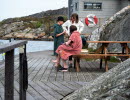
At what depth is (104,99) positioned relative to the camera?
2.55m

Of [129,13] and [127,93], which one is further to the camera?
[129,13]

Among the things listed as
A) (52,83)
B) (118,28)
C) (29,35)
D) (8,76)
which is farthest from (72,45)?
Answer: (29,35)

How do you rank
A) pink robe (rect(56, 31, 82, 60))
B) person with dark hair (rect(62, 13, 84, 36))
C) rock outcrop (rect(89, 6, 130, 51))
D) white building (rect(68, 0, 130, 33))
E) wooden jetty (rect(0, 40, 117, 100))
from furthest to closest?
white building (rect(68, 0, 130, 33)), rock outcrop (rect(89, 6, 130, 51)), person with dark hair (rect(62, 13, 84, 36)), pink robe (rect(56, 31, 82, 60)), wooden jetty (rect(0, 40, 117, 100))

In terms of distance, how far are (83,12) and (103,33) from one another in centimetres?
1402

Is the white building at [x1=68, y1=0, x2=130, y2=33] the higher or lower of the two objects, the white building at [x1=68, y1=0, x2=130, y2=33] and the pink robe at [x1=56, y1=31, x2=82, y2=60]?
the higher

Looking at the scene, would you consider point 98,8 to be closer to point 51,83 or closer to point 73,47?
point 73,47

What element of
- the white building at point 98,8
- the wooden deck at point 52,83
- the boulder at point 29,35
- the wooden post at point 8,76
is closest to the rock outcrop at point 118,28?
the wooden deck at point 52,83

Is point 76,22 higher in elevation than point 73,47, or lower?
higher

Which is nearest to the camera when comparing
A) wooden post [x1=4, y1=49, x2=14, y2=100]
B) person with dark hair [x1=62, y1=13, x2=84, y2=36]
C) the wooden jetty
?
wooden post [x1=4, y1=49, x2=14, y2=100]

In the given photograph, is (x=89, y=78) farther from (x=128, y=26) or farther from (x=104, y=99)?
(x=128, y=26)

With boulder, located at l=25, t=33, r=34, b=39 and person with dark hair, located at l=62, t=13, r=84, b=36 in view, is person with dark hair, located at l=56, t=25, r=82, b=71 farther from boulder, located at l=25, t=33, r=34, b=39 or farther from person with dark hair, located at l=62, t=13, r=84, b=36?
boulder, located at l=25, t=33, r=34, b=39

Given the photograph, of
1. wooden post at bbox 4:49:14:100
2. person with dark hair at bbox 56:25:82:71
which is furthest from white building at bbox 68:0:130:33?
wooden post at bbox 4:49:14:100

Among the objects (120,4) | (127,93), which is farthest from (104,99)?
(120,4)

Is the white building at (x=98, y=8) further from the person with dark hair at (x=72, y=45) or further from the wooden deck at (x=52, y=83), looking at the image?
the wooden deck at (x=52, y=83)
